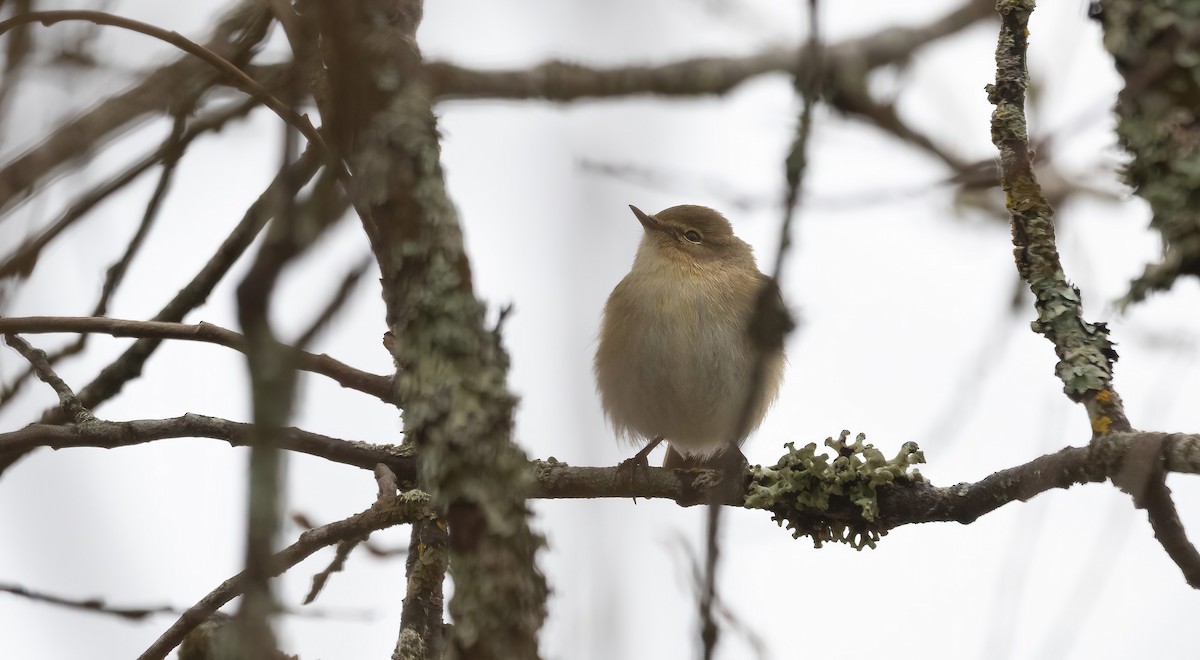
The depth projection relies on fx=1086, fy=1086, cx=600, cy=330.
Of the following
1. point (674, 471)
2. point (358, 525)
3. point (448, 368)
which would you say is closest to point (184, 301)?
point (358, 525)

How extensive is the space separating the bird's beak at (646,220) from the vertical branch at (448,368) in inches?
Answer: 184

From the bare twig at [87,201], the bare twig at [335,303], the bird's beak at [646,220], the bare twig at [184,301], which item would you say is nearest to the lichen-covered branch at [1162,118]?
the bare twig at [335,303]

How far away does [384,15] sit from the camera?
6.33 feet

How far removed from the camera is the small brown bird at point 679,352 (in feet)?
18.2

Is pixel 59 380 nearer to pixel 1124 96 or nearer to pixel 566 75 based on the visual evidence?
pixel 1124 96

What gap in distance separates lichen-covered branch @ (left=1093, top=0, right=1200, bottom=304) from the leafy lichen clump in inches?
47.2

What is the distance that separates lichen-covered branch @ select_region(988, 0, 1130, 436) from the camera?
277 centimetres

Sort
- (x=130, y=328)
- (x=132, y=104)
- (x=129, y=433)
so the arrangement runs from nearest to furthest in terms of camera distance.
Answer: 1. (x=130, y=328)
2. (x=129, y=433)
3. (x=132, y=104)

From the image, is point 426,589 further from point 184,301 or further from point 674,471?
point 184,301

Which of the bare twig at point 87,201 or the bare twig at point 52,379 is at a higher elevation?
the bare twig at point 87,201

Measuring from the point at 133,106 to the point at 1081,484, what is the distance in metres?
3.65

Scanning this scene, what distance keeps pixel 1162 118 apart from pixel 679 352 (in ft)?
10.9

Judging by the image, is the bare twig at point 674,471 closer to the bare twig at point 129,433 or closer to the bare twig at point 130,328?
the bare twig at point 129,433

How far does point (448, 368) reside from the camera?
6.02ft
